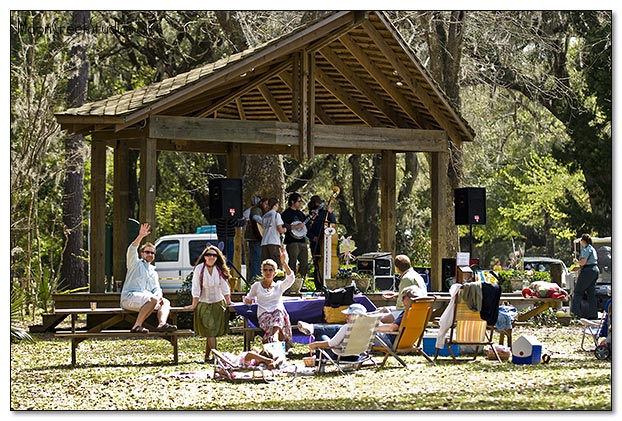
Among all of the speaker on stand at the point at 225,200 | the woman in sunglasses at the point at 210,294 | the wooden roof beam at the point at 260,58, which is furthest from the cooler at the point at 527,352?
the wooden roof beam at the point at 260,58

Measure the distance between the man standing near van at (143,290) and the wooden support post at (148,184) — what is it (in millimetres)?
2627

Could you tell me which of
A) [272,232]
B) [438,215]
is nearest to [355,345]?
[272,232]

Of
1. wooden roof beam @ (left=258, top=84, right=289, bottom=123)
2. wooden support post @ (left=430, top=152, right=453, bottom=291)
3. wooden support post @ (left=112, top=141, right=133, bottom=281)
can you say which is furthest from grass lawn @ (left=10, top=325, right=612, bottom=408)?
wooden roof beam @ (left=258, top=84, right=289, bottom=123)

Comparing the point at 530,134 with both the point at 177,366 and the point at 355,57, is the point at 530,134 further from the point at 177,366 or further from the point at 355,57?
the point at 177,366

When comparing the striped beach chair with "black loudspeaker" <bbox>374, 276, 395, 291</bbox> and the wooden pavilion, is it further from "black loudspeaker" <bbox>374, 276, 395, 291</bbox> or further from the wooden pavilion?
"black loudspeaker" <bbox>374, 276, 395, 291</bbox>

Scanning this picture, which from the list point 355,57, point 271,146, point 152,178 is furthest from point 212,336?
point 271,146

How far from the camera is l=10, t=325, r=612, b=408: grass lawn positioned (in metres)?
9.72

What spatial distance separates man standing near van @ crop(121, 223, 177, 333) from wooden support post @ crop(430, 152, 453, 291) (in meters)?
6.12

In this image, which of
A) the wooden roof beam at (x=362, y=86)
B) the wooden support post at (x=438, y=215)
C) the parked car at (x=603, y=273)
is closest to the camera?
the wooden roof beam at (x=362, y=86)

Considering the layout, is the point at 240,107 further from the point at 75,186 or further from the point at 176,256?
the point at 75,186

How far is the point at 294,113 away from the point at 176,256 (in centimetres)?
515

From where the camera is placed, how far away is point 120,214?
17547mm

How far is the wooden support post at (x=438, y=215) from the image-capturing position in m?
17.9

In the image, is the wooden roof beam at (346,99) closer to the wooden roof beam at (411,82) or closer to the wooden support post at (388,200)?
the wooden support post at (388,200)
